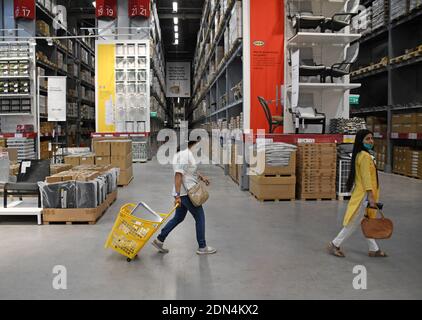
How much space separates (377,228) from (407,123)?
→ 327 inches

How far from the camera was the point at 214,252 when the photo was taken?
4945 millimetres

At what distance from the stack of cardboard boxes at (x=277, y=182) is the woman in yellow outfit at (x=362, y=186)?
3.41 metres

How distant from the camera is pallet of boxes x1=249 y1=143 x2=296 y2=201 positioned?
321 inches

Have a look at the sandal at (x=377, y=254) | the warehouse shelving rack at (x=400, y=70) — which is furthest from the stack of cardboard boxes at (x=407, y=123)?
the sandal at (x=377, y=254)

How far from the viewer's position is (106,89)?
17.2 m

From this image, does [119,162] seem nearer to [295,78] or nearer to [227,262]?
[295,78]

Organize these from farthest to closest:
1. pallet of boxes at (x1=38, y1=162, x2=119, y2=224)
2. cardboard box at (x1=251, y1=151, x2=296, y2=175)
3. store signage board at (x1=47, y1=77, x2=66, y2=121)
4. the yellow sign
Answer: the yellow sign < store signage board at (x1=47, y1=77, x2=66, y2=121) < cardboard box at (x1=251, y1=151, x2=296, y2=175) < pallet of boxes at (x1=38, y1=162, x2=119, y2=224)

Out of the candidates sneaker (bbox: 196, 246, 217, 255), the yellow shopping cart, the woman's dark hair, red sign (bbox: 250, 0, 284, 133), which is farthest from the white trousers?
red sign (bbox: 250, 0, 284, 133)

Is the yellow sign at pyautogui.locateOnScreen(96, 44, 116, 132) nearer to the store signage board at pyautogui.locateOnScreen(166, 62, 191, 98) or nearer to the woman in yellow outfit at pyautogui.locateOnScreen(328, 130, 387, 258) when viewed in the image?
the woman in yellow outfit at pyautogui.locateOnScreen(328, 130, 387, 258)

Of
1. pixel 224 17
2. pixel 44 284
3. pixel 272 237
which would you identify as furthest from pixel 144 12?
pixel 44 284

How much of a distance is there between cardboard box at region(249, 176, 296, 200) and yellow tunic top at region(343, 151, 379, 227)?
347 centimetres

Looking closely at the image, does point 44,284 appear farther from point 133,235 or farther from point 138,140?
point 138,140

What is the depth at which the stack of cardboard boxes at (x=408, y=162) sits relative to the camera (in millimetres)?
11352

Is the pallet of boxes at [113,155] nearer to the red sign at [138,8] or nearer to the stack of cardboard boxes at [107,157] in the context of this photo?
the stack of cardboard boxes at [107,157]
